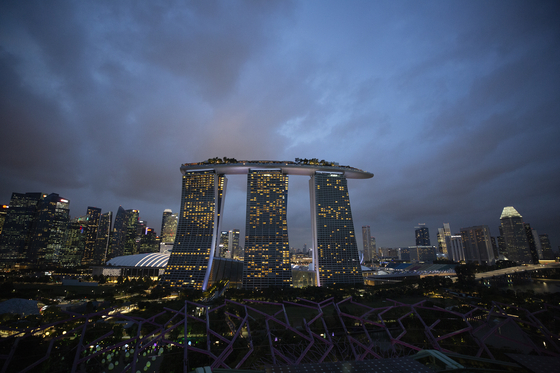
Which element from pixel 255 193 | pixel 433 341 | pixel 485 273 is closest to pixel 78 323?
pixel 433 341

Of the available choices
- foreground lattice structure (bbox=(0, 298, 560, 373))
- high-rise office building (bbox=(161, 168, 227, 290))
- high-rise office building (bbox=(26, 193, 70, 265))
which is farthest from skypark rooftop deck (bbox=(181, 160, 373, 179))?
high-rise office building (bbox=(26, 193, 70, 265))

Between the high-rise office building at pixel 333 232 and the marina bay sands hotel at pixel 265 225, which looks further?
the high-rise office building at pixel 333 232

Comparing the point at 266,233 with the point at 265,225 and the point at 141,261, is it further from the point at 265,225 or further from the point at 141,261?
the point at 141,261

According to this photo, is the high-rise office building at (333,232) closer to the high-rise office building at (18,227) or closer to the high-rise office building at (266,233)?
the high-rise office building at (266,233)

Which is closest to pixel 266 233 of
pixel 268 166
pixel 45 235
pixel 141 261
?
pixel 268 166

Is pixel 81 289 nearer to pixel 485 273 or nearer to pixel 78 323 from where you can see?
pixel 78 323

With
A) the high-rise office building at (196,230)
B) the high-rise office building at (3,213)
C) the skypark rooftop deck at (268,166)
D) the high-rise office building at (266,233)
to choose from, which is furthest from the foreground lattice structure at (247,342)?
the high-rise office building at (3,213)
